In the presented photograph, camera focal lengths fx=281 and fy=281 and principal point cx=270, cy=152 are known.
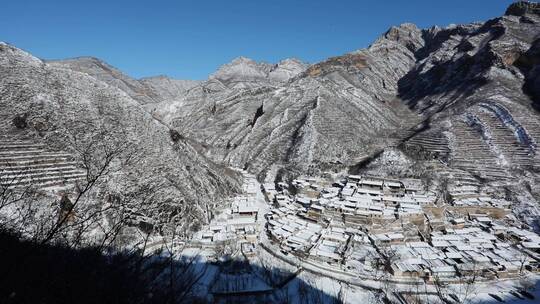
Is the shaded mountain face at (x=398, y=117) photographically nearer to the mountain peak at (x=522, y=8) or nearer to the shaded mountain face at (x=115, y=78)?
the mountain peak at (x=522, y=8)

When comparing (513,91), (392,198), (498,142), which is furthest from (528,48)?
(392,198)

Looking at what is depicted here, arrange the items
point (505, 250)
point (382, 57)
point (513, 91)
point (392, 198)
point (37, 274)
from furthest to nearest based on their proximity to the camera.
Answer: point (382, 57), point (513, 91), point (392, 198), point (505, 250), point (37, 274)

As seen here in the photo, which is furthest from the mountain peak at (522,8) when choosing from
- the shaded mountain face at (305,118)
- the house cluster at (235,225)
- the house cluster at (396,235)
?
the house cluster at (235,225)

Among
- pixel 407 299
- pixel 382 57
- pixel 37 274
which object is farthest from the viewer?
pixel 382 57

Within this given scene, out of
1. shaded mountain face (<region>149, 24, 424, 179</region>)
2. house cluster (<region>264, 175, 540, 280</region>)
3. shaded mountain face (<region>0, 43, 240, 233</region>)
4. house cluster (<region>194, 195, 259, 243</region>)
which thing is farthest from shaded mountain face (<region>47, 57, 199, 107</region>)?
house cluster (<region>264, 175, 540, 280</region>)

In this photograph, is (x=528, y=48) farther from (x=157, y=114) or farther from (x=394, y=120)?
(x=157, y=114)

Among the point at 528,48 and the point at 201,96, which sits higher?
the point at 528,48

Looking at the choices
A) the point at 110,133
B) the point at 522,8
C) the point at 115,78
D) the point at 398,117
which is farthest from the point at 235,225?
the point at 522,8
